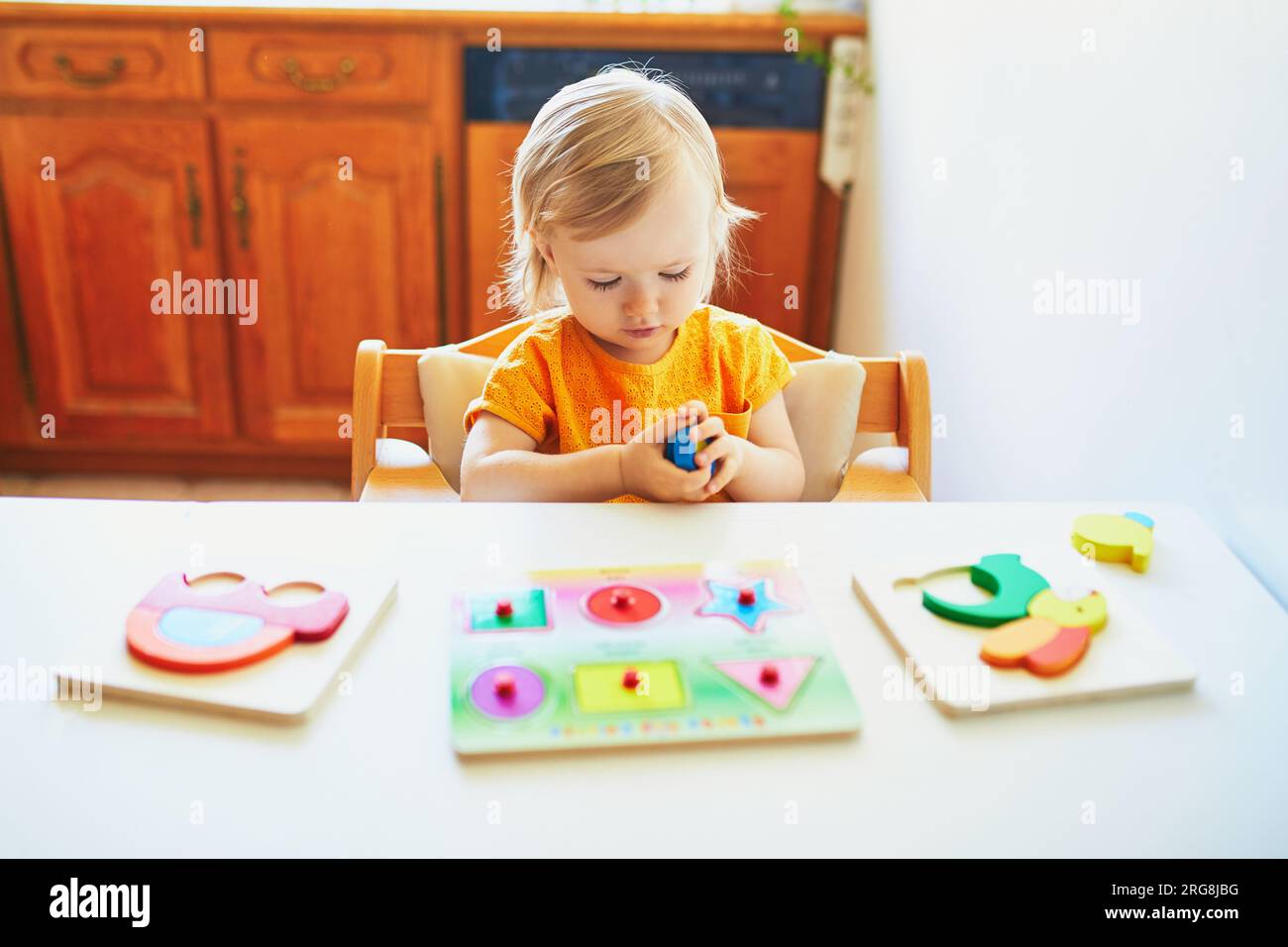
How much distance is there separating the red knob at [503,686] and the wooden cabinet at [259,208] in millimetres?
1736

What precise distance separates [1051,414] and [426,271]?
137cm

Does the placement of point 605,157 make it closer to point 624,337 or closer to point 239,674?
point 624,337

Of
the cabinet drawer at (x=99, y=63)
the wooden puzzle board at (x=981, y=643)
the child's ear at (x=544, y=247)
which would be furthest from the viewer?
the cabinet drawer at (x=99, y=63)

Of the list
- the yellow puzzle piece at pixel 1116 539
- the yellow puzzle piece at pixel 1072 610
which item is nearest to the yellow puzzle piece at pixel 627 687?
the yellow puzzle piece at pixel 1072 610

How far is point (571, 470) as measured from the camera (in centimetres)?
96

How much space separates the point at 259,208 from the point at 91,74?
1.25 ft

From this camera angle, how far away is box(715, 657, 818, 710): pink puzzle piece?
602mm

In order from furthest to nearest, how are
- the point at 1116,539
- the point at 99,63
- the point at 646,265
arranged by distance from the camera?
the point at 99,63
the point at 646,265
the point at 1116,539

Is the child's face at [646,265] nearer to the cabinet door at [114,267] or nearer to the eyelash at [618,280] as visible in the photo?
the eyelash at [618,280]

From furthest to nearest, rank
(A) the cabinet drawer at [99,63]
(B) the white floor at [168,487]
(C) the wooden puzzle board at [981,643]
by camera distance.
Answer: (B) the white floor at [168,487] → (A) the cabinet drawer at [99,63] → (C) the wooden puzzle board at [981,643]

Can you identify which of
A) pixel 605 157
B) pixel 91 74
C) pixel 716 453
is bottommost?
pixel 716 453

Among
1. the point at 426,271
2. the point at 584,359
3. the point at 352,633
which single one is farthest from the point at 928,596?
the point at 426,271

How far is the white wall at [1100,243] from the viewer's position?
88 cm

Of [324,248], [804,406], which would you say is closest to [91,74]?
[324,248]
